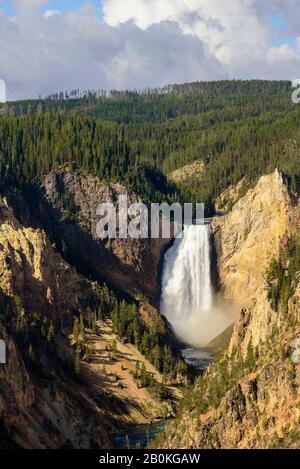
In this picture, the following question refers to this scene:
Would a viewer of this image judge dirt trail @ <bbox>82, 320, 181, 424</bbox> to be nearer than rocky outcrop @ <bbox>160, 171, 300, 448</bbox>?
No

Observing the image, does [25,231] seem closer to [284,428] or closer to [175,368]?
[175,368]

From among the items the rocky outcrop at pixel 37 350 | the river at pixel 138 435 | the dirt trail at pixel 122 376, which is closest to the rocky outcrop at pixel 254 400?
the river at pixel 138 435

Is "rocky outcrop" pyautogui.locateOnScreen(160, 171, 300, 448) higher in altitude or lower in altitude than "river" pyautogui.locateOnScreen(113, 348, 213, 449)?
higher

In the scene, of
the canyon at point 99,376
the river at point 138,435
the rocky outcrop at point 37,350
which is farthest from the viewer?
the river at point 138,435

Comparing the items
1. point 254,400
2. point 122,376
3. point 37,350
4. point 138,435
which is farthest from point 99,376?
point 254,400

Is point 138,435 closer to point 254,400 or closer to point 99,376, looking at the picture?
point 99,376

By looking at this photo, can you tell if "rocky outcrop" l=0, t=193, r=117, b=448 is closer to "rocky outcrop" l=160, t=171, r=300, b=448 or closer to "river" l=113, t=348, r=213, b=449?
"river" l=113, t=348, r=213, b=449

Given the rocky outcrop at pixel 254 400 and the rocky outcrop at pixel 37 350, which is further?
the rocky outcrop at pixel 37 350

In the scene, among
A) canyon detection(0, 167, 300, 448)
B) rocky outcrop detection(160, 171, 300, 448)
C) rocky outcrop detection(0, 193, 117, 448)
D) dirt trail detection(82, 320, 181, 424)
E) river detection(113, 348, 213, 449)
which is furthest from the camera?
dirt trail detection(82, 320, 181, 424)

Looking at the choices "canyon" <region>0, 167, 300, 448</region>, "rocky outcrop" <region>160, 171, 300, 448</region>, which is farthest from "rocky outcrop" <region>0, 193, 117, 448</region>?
"rocky outcrop" <region>160, 171, 300, 448</region>

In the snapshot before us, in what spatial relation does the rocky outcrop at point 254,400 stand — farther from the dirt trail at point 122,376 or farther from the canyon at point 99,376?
the dirt trail at point 122,376
